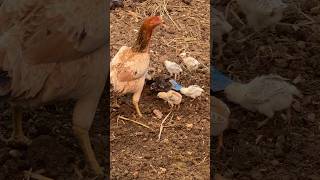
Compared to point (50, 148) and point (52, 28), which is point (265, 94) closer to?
point (50, 148)

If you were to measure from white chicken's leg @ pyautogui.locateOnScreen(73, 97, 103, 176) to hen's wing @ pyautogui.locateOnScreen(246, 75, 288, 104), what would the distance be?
4.19ft

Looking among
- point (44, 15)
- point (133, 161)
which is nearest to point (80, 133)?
point (133, 161)

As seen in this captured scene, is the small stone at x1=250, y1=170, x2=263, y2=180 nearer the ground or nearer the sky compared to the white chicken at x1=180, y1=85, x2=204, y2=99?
nearer the ground

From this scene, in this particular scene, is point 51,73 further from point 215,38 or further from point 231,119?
point 215,38

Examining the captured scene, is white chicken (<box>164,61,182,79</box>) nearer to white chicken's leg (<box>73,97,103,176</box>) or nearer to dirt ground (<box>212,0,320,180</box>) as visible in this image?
dirt ground (<box>212,0,320,180</box>)

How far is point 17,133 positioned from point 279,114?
1945mm

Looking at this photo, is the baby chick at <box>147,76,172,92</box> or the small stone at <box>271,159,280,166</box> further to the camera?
the baby chick at <box>147,76,172,92</box>

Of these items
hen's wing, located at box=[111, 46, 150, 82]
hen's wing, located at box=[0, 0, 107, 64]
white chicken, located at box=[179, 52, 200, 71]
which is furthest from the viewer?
white chicken, located at box=[179, 52, 200, 71]

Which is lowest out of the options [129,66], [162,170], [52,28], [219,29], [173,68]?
[162,170]

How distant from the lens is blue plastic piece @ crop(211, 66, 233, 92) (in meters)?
5.11

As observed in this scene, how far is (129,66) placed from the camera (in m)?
4.68

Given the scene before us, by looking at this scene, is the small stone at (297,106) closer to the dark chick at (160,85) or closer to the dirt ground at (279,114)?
the dirt ground at (279,114)

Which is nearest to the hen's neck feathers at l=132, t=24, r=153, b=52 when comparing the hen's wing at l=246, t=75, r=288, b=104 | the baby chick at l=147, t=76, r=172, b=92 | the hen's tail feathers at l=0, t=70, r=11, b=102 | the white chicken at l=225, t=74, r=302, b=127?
the baby chick at l=147, t=76, r=172, b=92

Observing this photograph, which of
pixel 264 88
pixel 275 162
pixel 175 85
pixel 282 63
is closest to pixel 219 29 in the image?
pixel 282 63
